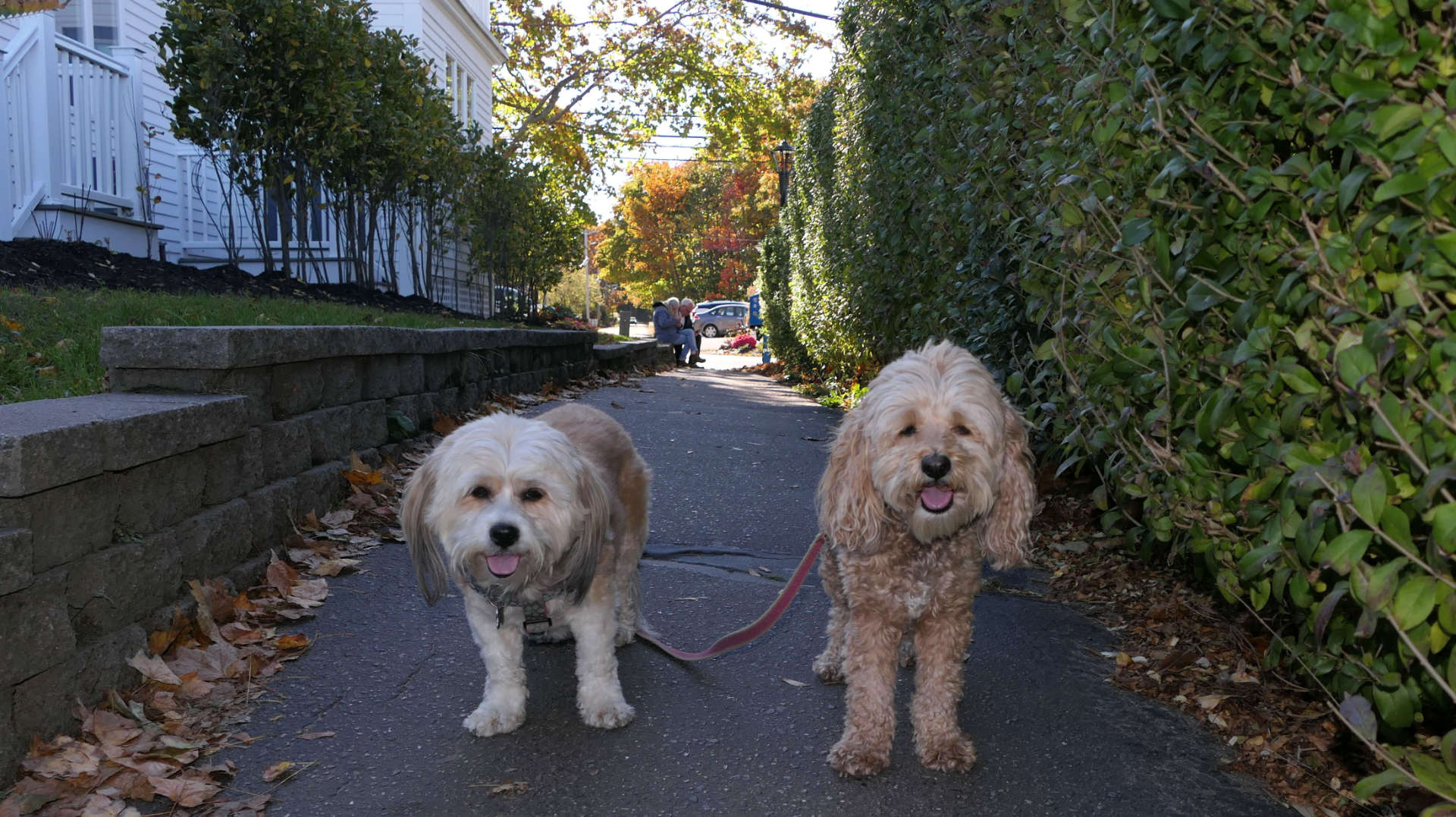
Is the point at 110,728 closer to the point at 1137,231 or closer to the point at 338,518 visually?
the point at 338,518

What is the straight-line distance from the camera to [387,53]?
12461mm

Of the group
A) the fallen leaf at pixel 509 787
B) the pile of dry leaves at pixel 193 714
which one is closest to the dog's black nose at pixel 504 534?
the fallen leaf at pixel 509 787

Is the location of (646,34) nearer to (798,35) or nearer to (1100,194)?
(798,35)

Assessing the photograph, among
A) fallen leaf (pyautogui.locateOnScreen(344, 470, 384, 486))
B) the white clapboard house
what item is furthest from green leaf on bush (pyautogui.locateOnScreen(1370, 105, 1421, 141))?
the white clapboard house

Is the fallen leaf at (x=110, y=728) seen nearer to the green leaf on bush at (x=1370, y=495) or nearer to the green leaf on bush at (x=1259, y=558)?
the green leaf on bush at (x=1259, y=558)

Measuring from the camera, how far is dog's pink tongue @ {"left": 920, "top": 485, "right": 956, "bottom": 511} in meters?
3.26

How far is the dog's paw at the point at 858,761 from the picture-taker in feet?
10.7

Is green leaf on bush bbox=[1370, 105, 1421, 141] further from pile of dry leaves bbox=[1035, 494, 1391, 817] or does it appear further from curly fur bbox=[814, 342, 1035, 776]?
pile of dry leaves bbox=[1035, 494, 1391, 817]

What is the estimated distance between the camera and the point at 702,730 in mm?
3631

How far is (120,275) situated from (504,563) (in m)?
7.40

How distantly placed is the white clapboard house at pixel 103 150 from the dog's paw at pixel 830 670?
8900mm

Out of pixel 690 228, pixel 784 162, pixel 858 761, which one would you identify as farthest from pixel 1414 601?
pixel 690 228

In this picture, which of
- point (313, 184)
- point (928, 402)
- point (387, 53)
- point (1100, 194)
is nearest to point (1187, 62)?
point (1100, 194)

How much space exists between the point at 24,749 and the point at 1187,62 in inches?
168
